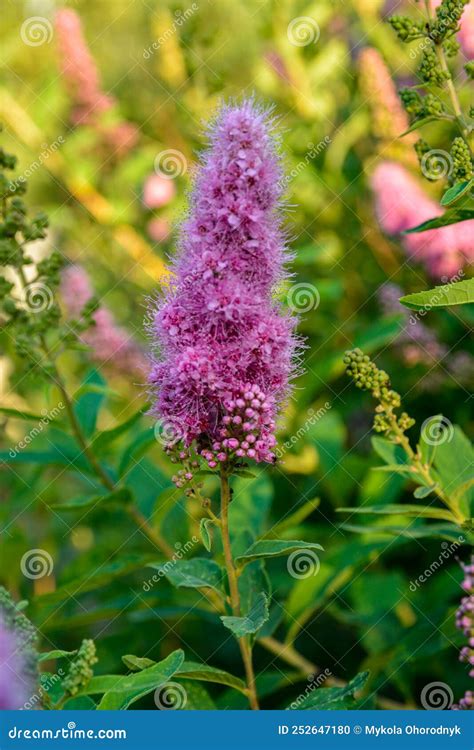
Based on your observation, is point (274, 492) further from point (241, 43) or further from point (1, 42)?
point (241, 43)

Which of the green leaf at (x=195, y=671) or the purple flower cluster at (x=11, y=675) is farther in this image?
the green leaf at (x=195, y=671)

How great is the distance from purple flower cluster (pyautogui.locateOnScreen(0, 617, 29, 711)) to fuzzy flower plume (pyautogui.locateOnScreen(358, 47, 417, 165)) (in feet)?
8.23

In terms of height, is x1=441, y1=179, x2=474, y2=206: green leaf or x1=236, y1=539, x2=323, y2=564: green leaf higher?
x1=441, y1=179, x2=474, y2=206: green leaf

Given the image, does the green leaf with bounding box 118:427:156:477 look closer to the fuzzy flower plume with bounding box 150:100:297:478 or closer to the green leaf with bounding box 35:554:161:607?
the green leaf with bounding box 35:554:161:607

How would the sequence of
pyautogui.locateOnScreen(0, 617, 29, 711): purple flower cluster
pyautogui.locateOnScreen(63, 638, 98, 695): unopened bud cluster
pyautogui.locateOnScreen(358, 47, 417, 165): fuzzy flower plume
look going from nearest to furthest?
pyautogui.locateOnScreen(0, 617, 29, 711): purple flower cluster
pyautogui.locateOnScreen(63, 638, 98, 695): unopened bud cluster
pyautogui.locateOnScreen(358, 47, 417, 165): fuzzy flower plume

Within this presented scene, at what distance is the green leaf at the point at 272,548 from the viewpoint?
5.13ft

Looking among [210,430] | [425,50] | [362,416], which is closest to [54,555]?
[362,416]

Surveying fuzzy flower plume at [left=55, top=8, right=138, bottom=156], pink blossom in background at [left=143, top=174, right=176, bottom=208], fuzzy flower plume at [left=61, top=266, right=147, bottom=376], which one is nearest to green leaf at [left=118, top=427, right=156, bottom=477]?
fuzzy flower plume at [left=61, top=266, right=147, bottom=376]

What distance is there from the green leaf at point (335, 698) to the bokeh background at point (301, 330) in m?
0.21

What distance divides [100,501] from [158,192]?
2.04 metres

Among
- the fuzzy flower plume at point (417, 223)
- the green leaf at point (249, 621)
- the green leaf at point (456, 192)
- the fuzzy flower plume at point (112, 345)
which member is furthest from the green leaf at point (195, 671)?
the fuzzy flower plume at point (417, 223)

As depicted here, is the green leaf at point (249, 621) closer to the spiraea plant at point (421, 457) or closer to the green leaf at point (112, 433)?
the spiraea plant at point (421, 457)

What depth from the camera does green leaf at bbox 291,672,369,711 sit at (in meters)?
1.71

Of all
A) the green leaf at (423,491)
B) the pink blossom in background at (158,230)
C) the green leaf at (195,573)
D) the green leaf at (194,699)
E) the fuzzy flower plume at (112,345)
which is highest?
the pink blossom in background at (158,230)
